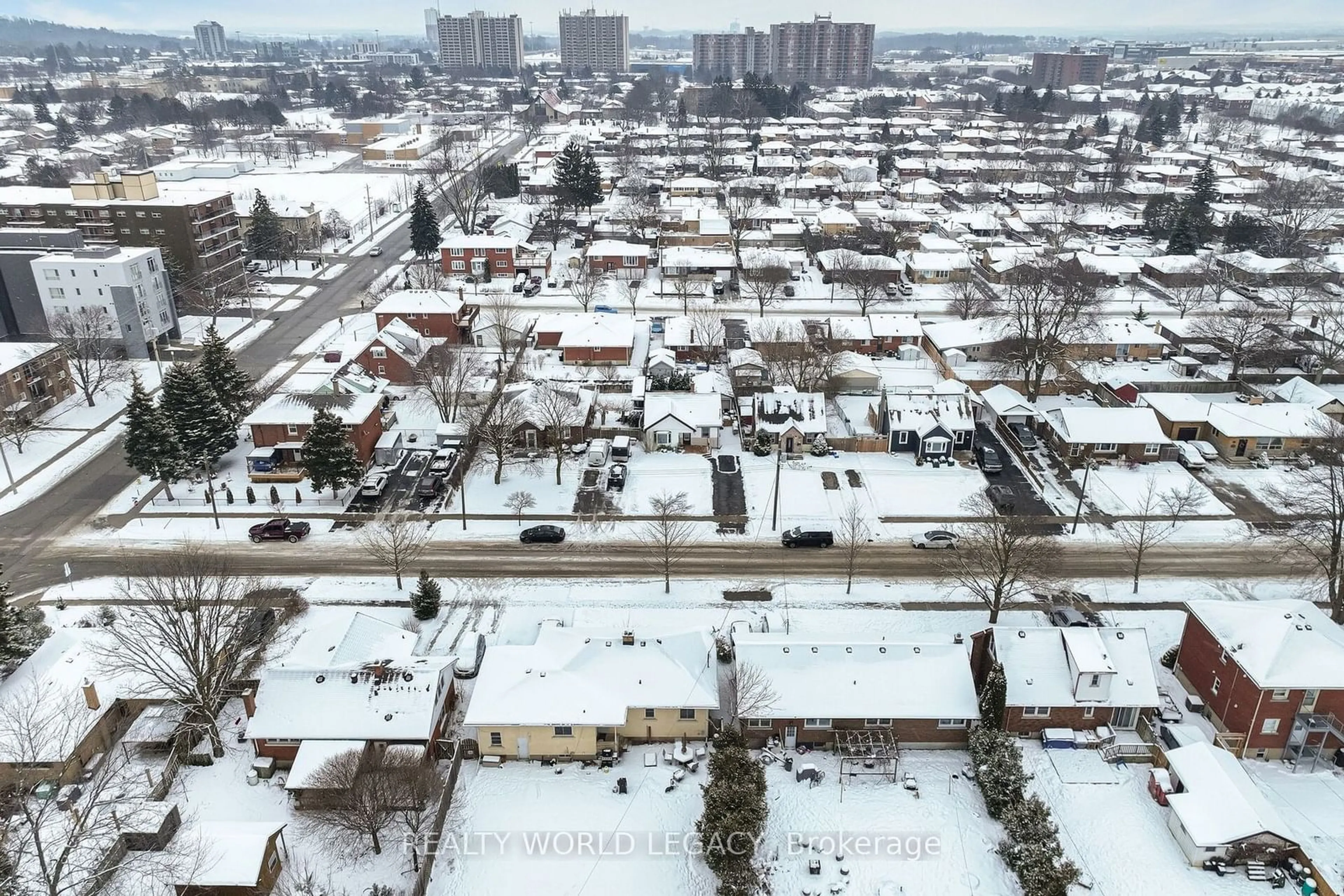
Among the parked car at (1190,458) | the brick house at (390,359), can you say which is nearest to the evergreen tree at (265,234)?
the brick house at (390,359)

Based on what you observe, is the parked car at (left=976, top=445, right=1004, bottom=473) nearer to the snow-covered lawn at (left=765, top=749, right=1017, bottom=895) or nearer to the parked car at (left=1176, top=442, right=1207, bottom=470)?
the parked car at (left=1176, top=442, right=1207, bottom=470)

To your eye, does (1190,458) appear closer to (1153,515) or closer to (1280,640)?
(1153,515)

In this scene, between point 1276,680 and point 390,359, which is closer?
point 1276,680

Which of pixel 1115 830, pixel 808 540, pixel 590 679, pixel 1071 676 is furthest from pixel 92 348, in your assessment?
pixel 1115 830

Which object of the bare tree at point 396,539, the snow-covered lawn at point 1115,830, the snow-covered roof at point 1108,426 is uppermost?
the snow-covered roof at point 1108,426

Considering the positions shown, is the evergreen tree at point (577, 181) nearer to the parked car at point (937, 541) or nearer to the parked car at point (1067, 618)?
the parked car at point (937, 541)

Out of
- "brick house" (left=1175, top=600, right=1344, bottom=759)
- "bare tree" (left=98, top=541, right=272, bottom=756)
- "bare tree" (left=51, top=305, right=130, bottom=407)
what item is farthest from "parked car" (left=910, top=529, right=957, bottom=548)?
"bare tree" (left=51, top=305, right=130, bottom=407)

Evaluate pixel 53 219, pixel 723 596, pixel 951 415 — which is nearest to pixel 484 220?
pixel 53 219
